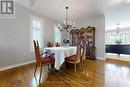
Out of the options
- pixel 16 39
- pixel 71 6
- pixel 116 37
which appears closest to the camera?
pixel 16 39

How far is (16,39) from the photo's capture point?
173 inches

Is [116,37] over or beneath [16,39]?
over

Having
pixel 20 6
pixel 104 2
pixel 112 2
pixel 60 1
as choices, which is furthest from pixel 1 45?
pixel 112 2

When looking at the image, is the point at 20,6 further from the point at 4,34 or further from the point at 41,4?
the point at 4,34

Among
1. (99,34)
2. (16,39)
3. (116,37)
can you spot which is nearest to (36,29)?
(16,39)

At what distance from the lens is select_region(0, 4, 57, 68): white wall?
Answer: 3906 millimetres

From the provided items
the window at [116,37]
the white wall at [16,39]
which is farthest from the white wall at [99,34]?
the window at [116,37]

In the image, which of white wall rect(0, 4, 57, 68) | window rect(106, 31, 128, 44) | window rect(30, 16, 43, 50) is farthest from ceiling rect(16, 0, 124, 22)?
window rect(106, 31, 128, 44)

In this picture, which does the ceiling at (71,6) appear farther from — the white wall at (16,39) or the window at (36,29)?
the window at (36,29)

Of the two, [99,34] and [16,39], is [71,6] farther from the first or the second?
[16,39]

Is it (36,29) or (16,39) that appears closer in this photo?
(16,39)

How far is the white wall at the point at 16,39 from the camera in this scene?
3.91 metres

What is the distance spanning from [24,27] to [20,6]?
905mm

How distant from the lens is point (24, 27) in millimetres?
4824
